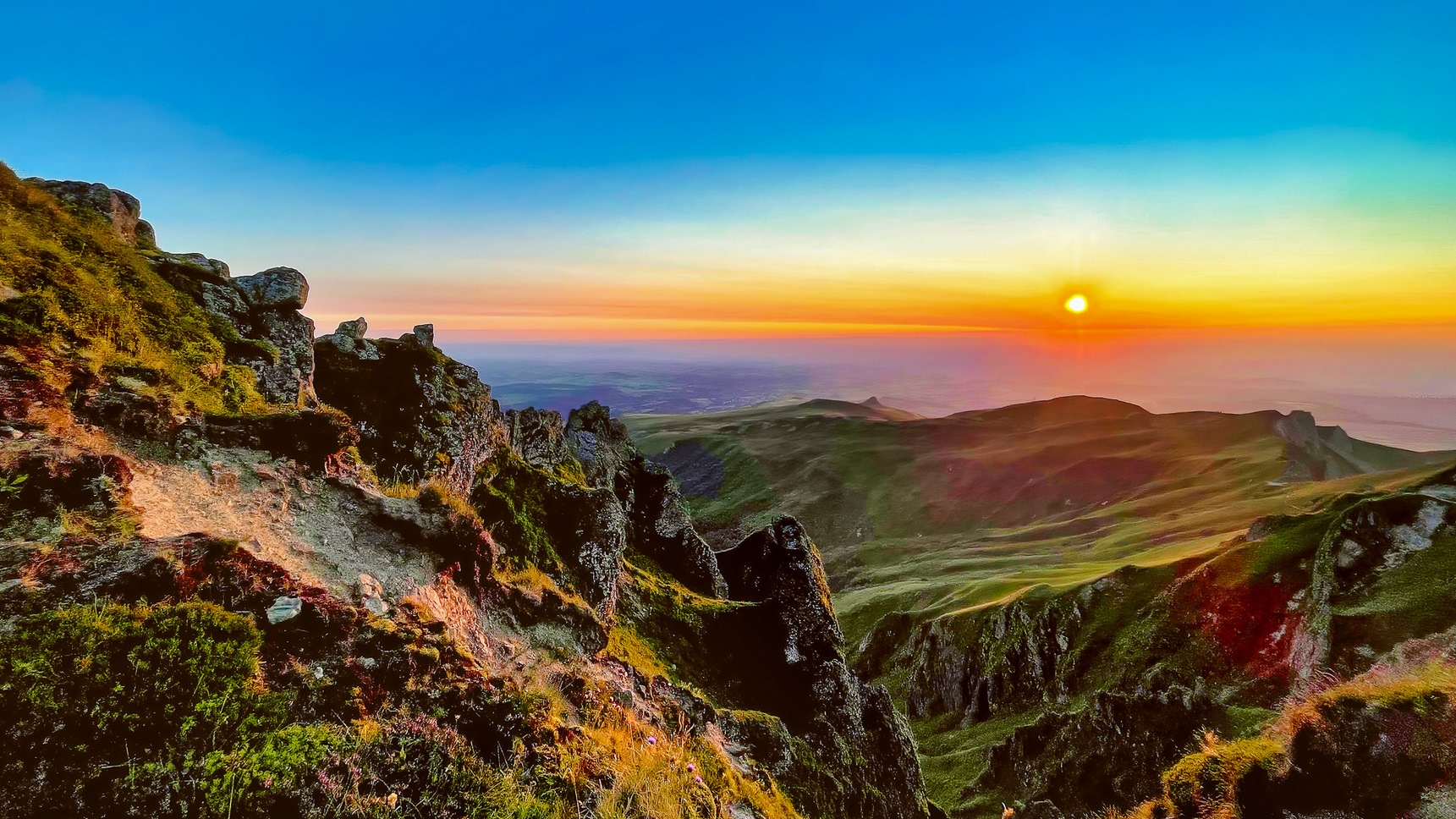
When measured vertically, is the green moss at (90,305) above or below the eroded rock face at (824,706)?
above

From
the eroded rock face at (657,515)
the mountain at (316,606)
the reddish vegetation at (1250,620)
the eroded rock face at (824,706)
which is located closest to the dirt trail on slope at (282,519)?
the mountain at (316,606)

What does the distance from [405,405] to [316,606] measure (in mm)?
12308

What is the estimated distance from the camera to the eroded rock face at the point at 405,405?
2034 centimetres

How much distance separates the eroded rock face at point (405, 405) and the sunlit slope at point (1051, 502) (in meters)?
68.5

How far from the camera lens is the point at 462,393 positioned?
78.5 ft

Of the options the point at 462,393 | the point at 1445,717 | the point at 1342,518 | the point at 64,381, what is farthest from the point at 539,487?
the point at 1342,518

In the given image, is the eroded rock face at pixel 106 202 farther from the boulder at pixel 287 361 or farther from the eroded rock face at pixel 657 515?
the eroded rock face at pixel 657 515

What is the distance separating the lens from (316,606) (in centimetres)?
1054

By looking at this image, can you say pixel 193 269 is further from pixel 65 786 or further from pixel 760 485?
pixel 760 485

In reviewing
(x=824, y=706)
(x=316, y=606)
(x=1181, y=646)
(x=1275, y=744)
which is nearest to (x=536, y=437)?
(x=824, y=706)

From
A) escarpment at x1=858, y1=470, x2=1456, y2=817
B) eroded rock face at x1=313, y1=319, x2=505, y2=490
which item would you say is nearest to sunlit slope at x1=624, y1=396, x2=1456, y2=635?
escarpment at x1=858, y1=470, x2=1456, y2=817

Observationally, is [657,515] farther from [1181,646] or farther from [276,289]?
[1181,646]

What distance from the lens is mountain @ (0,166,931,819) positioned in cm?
824

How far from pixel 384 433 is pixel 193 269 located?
756cm
